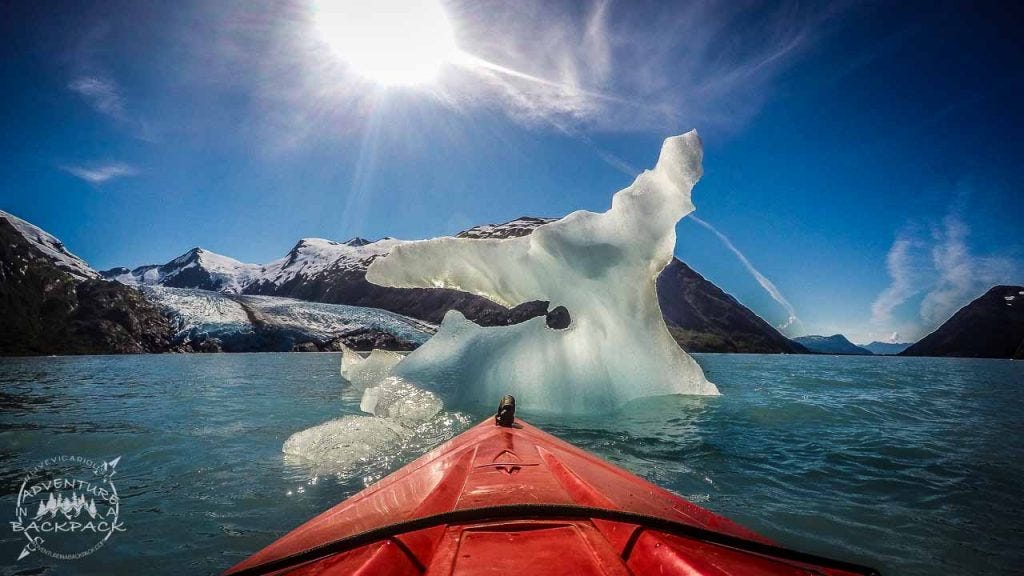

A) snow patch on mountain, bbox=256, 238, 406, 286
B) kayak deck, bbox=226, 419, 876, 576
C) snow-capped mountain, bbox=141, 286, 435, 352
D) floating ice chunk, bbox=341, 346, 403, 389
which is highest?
snow patch on mountain, bbox=256, 238, 406, 286

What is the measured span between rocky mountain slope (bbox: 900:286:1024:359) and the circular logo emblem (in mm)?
225832

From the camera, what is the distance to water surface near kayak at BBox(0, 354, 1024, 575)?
3.39 m

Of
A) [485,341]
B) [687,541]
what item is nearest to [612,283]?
[485,341]

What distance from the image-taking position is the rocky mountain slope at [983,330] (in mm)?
159250

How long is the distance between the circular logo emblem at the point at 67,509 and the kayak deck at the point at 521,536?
2.50 metres

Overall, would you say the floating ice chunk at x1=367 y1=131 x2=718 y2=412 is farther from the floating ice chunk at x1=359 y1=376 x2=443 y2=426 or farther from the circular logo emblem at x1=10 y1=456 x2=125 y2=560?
the circular logo emblem at x1=10 y1=456 x2=125 y2=560

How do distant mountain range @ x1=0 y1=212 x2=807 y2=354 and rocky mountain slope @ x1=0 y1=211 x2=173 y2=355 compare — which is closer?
rocky mountain slope @ x1=0 y1=211 x2=173 y2=355

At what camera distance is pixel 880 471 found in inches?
218

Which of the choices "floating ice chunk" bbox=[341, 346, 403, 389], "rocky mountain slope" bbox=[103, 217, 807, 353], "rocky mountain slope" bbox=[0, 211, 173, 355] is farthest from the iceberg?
"rocky mountain slope" bbox=[103, 217, 807, 353]

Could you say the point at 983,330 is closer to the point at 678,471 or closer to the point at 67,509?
the point at 678,471

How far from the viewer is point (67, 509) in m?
4.15

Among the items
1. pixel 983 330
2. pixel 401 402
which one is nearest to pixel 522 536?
pixel 401 402

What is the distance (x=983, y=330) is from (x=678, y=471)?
814 ft

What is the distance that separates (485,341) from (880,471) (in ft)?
22.9
